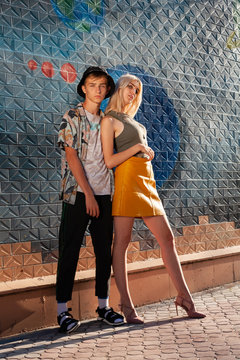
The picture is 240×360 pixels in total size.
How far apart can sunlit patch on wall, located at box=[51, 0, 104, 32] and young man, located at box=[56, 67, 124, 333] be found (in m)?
0.80

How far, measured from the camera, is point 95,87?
14.3ft

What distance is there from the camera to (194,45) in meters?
6.17

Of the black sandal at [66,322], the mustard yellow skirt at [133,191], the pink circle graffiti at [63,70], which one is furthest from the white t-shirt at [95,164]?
the black sandal at [66,322]

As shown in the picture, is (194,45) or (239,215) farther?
(239,215)

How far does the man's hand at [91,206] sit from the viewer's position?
4.19 metres

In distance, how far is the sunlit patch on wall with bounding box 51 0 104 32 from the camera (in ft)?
15.8

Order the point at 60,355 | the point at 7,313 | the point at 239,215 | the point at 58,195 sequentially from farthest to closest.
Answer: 1. the point at 239,215
2. the point at 58,195
3. the point at 7,313
4. the point at 60,355

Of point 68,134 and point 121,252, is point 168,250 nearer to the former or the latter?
point 121,252

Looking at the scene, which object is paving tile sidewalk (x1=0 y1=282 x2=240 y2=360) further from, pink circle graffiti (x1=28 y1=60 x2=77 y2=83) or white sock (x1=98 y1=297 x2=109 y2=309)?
pink circle graffiti (x1=28 y1=60 x2=77 y2=83)

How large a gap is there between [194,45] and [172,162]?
1.42 m

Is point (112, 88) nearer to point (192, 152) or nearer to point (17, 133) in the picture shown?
point (17, 133)

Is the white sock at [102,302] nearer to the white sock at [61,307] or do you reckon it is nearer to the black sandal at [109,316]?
the black sandal at [109,316]

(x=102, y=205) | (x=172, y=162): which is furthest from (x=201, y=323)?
(x=172, y=162)

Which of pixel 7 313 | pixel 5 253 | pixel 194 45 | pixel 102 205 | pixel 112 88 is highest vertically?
pixel 194 45
